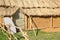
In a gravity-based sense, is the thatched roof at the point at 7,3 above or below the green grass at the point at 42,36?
above

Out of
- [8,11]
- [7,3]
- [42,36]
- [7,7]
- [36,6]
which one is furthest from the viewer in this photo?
[36,6]

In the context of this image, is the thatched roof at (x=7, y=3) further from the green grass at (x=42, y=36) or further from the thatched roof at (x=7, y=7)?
the green grass at (x=42, y=36)

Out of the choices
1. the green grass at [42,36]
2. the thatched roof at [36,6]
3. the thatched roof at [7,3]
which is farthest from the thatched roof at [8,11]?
Answer: the green grass at [42,36]

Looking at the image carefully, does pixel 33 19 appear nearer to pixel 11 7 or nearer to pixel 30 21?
pixel 30 21

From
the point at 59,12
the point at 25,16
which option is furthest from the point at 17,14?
the point at 59,12

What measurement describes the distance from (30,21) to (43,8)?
2.84m

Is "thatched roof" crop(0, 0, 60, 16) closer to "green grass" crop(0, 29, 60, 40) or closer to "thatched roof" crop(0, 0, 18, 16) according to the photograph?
"thatched roof" crop(0, 0, 18, 16)

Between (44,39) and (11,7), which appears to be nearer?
(44,39)

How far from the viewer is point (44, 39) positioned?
27938mm

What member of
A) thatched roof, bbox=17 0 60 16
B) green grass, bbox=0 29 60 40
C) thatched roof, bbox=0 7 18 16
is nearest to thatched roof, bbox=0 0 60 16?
thatched roof, bbox=17 0 60 16

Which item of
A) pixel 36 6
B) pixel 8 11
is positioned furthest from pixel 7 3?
pixel 36 6

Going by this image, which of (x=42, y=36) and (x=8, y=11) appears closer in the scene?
(x=42, y=36)

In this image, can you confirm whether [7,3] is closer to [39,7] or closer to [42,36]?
[39,7]

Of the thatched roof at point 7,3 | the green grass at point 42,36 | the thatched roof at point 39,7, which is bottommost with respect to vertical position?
the green grass at point 42,36
